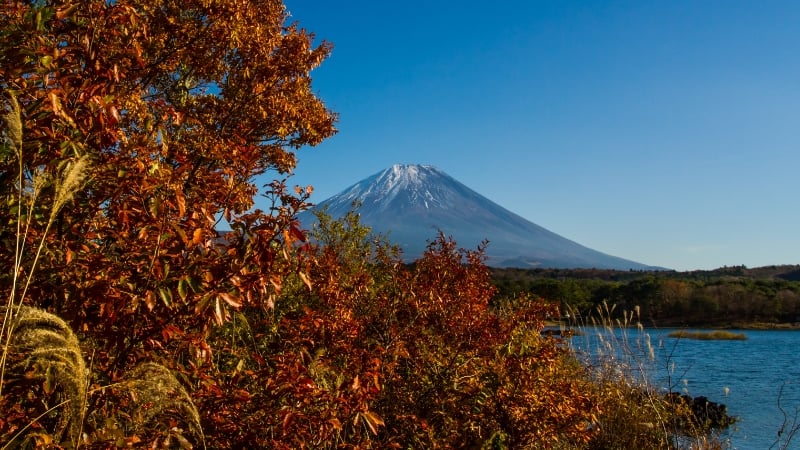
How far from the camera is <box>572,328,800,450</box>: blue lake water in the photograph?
28.5 ft

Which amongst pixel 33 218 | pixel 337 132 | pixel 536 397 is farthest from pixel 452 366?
pixel 337 132

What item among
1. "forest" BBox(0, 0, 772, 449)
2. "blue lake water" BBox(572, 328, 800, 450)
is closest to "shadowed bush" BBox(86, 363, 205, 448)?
"forest" BBox(0, 0, 772, 449)

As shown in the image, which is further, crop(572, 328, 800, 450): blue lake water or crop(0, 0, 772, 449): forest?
crop(572, 328, 800, 450): blue lake water

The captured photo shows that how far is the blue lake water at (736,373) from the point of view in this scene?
8.67m

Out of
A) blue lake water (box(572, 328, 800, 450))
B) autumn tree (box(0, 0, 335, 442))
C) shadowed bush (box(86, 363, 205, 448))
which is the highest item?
autumn tree (box(0, 0, 335, 442))

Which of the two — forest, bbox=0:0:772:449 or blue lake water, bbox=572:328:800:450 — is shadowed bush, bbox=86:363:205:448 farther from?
blue lake water, bbox=572:328:800:450

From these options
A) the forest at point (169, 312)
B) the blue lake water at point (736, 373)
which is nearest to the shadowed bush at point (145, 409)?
the forest at point (169, 312)

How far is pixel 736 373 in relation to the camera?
851 inches

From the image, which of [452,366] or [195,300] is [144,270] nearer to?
[195,300]

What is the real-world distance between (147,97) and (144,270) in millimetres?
6686

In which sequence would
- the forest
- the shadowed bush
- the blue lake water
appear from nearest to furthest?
the shadowed bush < the forest < the blue lake water

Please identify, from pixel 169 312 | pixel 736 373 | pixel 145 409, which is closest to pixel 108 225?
pixel 169 312

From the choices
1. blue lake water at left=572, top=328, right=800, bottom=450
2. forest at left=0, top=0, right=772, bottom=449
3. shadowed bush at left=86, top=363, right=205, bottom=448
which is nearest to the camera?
shadowed bush at left=86, top=363, right=205, bottom=448

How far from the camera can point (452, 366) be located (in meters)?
5.14
